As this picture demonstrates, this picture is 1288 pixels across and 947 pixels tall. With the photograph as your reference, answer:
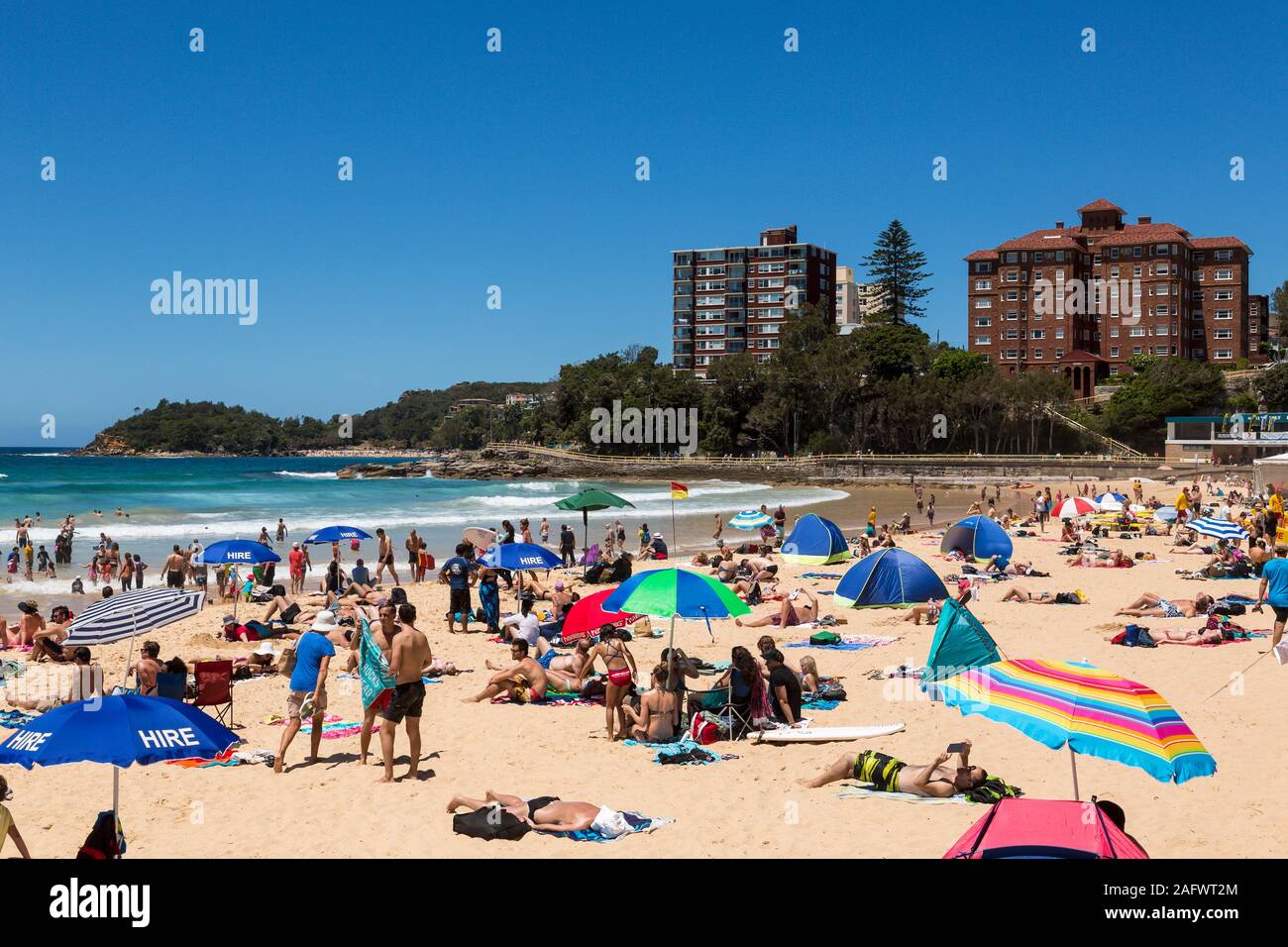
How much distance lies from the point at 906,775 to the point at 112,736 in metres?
5.31

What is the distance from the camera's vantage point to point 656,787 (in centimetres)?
791

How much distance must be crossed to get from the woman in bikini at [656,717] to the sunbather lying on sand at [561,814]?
6.76 ft

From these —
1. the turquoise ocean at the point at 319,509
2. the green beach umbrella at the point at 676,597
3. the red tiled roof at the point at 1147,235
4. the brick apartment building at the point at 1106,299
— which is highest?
the red tiled roof at the point at 1147,235

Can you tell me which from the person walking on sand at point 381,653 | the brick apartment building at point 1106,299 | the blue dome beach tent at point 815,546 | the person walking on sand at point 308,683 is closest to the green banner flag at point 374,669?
the person walking on sand at point 381,653

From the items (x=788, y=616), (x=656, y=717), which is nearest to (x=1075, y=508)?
(x=788, y=616)

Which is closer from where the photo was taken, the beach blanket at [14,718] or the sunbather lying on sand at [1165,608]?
the beach blanket at [14,718]

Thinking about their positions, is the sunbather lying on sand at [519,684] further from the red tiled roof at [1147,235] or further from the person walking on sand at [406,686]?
the red tiled roof at [1147,235]

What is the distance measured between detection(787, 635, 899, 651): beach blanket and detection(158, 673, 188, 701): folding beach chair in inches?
294

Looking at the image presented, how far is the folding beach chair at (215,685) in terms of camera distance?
10.2 m

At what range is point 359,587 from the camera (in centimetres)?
1766

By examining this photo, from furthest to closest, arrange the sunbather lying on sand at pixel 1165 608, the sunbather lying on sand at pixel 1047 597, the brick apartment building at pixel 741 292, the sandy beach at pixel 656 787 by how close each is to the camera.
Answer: the brick apartment building at pixel 741 292 < the sunbather lying on sand at pixel 1047 597 < the sunbather lying on sand at pixel 1165 608 < the sandy beach at pixel 656 787
